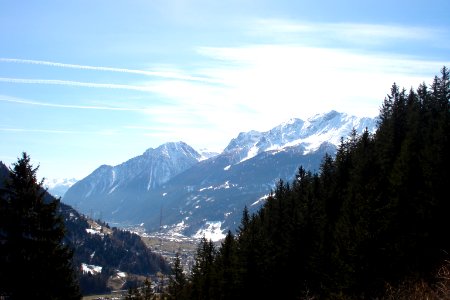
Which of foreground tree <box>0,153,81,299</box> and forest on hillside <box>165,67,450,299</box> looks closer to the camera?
foreground tree <box>0,153,81,299</box>

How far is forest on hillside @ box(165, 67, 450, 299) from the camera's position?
35.9m

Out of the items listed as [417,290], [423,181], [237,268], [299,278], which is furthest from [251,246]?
[417,290]

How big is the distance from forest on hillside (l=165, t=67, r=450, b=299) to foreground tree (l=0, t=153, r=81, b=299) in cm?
1388

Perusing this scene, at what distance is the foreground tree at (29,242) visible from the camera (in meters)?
22.8

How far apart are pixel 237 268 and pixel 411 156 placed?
69.3 ft

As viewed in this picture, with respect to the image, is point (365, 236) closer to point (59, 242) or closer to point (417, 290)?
point (59, 242)

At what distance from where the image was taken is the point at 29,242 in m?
23.4

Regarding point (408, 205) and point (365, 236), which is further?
point (408, 205)

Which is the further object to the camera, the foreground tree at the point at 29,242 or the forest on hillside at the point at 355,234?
the forest on hillside at the point at 355,234

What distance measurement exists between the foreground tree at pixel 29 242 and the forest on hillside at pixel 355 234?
45.5 ft

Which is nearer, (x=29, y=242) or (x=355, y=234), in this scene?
(x=29, y=242)

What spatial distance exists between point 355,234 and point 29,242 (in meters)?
24.3

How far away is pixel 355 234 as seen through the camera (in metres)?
36.7

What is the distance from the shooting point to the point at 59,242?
25141mm
